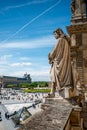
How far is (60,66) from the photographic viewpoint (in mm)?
6477

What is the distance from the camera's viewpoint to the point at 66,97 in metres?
6.29

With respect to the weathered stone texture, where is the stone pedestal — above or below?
above

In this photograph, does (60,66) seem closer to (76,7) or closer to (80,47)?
(80,47)

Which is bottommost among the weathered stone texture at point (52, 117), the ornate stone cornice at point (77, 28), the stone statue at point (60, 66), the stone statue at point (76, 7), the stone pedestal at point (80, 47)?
the weathered stone texture at point (52, 117)

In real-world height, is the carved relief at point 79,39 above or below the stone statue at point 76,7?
below

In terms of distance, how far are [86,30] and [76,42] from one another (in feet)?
3.33

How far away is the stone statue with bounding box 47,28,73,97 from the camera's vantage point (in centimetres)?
648

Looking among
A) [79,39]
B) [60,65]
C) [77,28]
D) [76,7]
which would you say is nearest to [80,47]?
[79,39]

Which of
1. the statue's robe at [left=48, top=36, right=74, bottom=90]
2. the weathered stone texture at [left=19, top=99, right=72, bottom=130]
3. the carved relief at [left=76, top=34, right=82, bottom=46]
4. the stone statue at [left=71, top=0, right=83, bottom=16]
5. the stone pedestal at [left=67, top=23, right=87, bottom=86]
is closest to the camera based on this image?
the weathered stone texture at [left=19, top=99, right=72, bottom=130]

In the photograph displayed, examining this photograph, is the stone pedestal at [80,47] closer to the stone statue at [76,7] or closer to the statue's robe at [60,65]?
the stone statue at [76,7]

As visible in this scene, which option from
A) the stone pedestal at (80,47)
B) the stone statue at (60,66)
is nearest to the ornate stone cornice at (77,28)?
the stone pedestal at (80,47)

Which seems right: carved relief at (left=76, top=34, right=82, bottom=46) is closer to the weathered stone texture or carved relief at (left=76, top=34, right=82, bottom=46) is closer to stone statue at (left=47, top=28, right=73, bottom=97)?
stone statue at (left=47, top=28, right=73, bottom=97)

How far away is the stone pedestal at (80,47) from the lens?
15781 mm

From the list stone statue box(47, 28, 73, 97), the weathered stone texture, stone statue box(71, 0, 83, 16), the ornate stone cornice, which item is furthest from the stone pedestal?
the weathered stone texture
